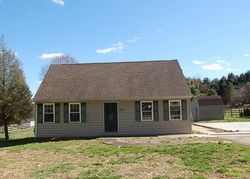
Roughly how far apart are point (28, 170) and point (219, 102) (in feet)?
124

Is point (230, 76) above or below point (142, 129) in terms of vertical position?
above

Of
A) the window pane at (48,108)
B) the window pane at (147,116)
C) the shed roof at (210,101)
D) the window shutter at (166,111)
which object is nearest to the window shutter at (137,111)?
the window pane at (147,116)

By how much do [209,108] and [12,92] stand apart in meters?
28.0

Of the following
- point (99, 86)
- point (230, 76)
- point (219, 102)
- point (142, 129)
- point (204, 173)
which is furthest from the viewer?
point (230, 76)

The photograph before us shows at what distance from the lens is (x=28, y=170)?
11812mm

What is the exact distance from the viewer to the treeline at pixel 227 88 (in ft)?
229

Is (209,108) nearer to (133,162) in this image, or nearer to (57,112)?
(57,112)

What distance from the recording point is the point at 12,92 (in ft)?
86.0

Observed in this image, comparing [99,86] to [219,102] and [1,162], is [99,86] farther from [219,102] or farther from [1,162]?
[219,102]

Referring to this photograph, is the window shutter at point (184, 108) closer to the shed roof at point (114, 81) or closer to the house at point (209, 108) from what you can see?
the shed roof at point (114, 81)

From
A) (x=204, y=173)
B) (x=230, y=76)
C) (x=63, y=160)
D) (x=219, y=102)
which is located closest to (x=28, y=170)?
(x=63, y=160)

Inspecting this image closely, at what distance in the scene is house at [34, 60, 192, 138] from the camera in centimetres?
2362

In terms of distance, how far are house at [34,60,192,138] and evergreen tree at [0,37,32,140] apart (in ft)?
6.93

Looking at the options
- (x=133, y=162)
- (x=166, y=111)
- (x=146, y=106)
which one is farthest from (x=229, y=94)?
(x=133, y=162)
